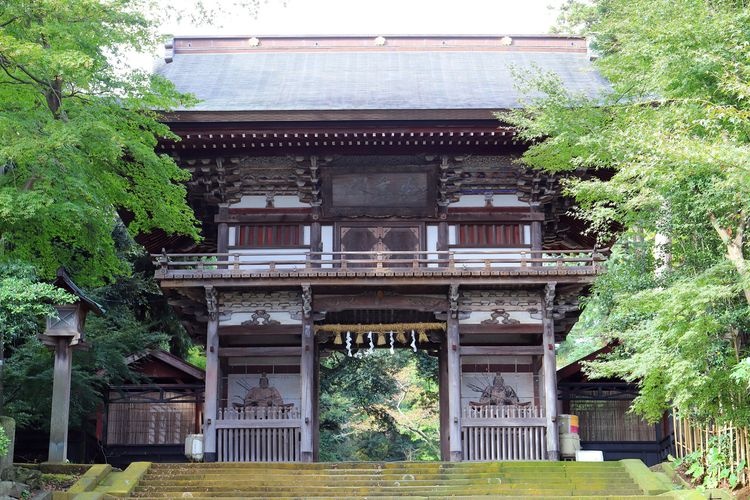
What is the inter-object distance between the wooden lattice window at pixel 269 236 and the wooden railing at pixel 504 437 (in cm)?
473

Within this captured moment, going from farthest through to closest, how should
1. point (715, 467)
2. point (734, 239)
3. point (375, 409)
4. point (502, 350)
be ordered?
point (375, 409)
point (502, 350)
point (715, 467)
point (734, 239)

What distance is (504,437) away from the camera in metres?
17.4

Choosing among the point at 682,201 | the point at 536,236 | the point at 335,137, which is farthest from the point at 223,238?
the point at 682,201

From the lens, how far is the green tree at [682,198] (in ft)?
40.1

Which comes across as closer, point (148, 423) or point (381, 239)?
point (381, 239)

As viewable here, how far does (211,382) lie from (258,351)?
3.59 ft

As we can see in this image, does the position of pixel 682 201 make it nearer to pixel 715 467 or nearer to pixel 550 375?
pixel 715 467

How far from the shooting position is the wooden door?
1862 cm

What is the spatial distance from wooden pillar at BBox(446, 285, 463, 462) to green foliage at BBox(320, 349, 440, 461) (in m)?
10.7

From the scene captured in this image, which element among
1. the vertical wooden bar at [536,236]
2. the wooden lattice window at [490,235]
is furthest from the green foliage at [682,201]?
the wooden lattice window at [490,235]

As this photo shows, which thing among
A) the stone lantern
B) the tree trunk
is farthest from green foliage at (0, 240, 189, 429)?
the tree trunk

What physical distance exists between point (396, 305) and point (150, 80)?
20.3 ft

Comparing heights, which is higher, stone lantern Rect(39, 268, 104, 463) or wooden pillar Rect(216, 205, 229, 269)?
wooden pillar Rect(216, 205, 229, 269)

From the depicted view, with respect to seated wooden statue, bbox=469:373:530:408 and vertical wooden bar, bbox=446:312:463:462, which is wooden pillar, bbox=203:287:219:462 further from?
seated wooden statue, bbox=469:373:530:408
